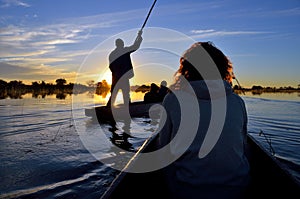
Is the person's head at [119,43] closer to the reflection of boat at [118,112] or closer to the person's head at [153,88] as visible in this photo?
the reflection of boat at [118,112]

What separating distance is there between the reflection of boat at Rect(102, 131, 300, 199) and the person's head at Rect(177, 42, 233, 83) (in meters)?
1.16

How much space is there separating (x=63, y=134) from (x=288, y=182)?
6.44 m

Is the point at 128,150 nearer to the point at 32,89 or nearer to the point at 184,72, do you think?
the point at 184,72

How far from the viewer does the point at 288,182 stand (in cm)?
270

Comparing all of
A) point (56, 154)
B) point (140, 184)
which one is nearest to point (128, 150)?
point (56, 154)

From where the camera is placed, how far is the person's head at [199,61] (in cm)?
232

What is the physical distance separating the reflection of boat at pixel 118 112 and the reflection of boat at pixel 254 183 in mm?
6782

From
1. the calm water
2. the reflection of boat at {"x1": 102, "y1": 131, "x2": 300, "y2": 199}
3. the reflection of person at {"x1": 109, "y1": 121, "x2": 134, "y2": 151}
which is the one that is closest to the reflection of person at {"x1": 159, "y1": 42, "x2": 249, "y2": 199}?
the reflection of boat at {"x1": 102, "y1": 131, "x2": 300, "y2": 199}

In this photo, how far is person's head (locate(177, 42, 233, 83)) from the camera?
232 cm

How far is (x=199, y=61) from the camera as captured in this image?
2.32 m

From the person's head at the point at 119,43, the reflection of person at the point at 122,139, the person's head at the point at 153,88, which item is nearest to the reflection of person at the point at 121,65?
the person's head at the point at 119,43

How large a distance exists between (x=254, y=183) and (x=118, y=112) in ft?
26.5

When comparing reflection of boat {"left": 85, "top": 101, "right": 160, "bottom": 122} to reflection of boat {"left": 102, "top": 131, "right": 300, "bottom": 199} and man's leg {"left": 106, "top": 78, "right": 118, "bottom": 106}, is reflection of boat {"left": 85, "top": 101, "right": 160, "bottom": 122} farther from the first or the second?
reflection of boat {"left": 102, "top": 131, "right": 300, "bottom": 199}

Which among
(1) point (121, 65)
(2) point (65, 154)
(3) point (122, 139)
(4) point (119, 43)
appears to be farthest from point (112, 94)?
(2) point (65, 154)
